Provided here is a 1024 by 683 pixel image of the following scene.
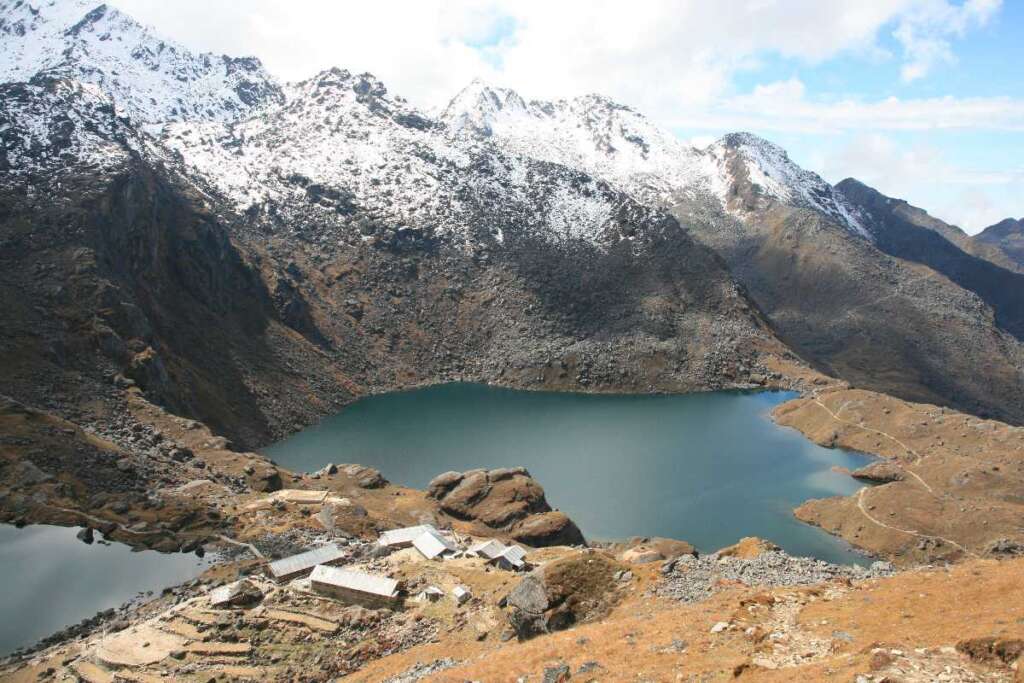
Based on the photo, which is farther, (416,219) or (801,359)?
(416,219)

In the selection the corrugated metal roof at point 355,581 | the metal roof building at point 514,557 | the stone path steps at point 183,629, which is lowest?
the metal roof building at point 514,557

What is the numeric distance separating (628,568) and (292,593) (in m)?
Result: 18.7

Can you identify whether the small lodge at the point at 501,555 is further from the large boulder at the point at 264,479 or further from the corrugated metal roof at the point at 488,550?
the large boulder at the point at 264,479

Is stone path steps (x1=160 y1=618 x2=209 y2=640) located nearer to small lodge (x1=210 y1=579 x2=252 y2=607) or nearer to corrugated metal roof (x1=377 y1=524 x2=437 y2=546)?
small lodge (x1=210 y1=579 x2=252 y2=607)

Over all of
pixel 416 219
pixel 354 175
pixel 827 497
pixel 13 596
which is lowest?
pixel 827 497

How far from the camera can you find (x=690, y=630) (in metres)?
23.6

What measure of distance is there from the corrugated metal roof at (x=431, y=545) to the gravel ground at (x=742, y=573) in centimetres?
1975

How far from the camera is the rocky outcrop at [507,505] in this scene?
6525cm

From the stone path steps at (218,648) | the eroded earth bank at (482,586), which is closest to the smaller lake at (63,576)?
the eroded earth bank at (482,586)

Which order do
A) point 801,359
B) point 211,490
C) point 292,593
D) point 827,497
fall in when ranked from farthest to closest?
point 801,359 < point 827,497 < point 211,490 < point 292,593

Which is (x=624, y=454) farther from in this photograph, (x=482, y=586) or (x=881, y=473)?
(x=482, y=586)

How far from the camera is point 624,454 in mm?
103688

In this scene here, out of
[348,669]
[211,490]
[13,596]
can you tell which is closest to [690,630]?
[348,669]

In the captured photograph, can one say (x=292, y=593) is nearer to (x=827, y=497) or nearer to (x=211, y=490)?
(x=211, y=490)
